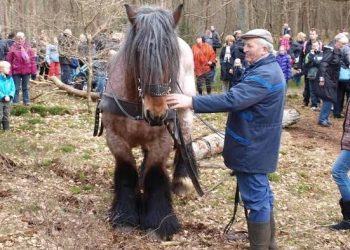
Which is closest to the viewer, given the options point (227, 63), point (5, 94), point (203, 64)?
point (5, 94)

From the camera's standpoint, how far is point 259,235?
414 centimetres

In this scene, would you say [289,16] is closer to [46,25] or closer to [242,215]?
[46,25]

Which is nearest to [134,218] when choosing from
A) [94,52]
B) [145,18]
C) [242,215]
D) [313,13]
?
[242,215]

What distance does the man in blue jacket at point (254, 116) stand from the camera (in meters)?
3.86

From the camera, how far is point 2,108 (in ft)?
30.2

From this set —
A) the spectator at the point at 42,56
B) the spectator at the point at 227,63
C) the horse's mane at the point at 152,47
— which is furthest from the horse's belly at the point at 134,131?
the spectator at the point at 227,63

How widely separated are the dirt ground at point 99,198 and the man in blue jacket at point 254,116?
873 millimetres

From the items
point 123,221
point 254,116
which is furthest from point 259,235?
point 123,221

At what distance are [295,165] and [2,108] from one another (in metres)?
5.30

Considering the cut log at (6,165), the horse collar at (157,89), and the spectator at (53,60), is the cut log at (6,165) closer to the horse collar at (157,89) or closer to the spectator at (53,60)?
the horse collar at (157,89)

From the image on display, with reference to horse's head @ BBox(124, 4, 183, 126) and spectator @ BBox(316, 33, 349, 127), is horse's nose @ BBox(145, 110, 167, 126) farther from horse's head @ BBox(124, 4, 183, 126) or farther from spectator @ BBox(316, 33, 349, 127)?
spectator @ BBox(316, 33, 349, 127)

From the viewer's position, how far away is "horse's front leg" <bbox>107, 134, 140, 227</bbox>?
4.91m

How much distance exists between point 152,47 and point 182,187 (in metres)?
2.44

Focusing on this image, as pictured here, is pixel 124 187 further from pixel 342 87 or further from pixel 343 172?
pixel 342 87
